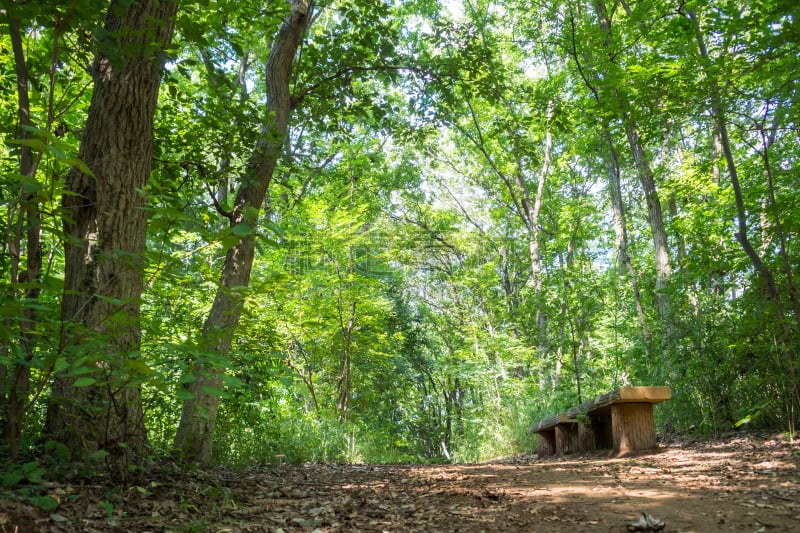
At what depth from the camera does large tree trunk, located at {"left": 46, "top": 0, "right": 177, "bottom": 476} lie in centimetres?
337

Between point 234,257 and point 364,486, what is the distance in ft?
9.46

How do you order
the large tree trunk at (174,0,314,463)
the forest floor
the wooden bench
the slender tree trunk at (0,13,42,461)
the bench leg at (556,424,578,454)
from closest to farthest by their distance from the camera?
the slender tree trunk at (0,13,42,461) < the forest floor < the large tree trunk at (174,0,314,463) < the wooden bench < the bench leg at (556,424,578,454)

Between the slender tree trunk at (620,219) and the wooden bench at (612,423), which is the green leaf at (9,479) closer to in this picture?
the wooden bench at (612,423)

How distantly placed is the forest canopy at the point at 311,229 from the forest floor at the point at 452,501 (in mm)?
410

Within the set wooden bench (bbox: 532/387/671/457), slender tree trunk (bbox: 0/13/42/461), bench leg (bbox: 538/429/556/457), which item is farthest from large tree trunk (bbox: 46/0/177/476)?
bench leg (bbox: 538/429/556/457)

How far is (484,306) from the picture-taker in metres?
19.6

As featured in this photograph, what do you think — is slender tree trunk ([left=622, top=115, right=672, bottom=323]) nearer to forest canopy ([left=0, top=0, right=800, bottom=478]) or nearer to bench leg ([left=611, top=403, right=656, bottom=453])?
forest canopy ([left=0, top=0, right=800, bottom=478])

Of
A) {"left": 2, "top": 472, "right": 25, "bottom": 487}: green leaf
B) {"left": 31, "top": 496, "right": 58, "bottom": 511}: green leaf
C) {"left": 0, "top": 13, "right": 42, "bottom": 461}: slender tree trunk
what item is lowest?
{"left": 31, "top": 496, "right": 58, "bottom": 511}: green leaf

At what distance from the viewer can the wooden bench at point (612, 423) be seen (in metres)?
6.60

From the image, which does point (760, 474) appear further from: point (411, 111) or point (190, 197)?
point (411, 111)

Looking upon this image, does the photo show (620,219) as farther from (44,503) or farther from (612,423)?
(44,503)

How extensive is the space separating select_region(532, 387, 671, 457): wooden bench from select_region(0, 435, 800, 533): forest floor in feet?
3.41

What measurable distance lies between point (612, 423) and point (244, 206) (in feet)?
17.1

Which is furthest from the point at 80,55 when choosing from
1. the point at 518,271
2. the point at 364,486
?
the point at 518,271
